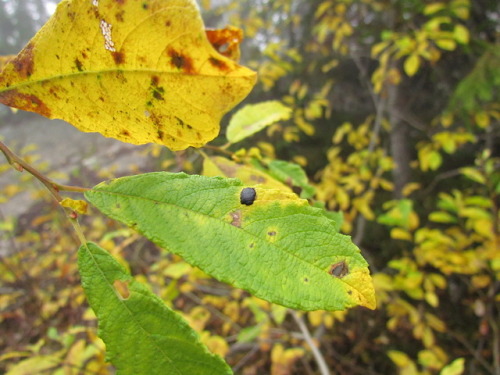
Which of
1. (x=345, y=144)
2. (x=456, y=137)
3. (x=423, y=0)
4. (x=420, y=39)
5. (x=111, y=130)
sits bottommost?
(x=345, y=144)

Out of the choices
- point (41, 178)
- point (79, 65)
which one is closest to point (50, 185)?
point (41, 178)

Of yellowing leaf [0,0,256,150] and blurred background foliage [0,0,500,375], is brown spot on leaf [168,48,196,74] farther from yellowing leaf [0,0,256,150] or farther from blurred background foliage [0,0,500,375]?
blurred background foliage [0,0,500,375]

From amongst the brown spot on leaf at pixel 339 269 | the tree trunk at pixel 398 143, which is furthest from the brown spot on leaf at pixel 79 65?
the tree trunk at pixel 398 143

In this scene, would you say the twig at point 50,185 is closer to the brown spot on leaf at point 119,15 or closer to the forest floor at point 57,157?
the brown spot on leaf at point 119,15

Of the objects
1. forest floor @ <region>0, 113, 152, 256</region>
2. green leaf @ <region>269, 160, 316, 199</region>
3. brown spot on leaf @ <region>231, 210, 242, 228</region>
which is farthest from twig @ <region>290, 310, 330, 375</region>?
forest floor @ <region>0, 113, 152, 256</region>

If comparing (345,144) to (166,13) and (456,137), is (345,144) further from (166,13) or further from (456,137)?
(166,13)

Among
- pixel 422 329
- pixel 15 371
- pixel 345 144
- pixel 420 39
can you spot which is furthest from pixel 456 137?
pixel 15 371

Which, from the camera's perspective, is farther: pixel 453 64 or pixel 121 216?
pixel 453 64
